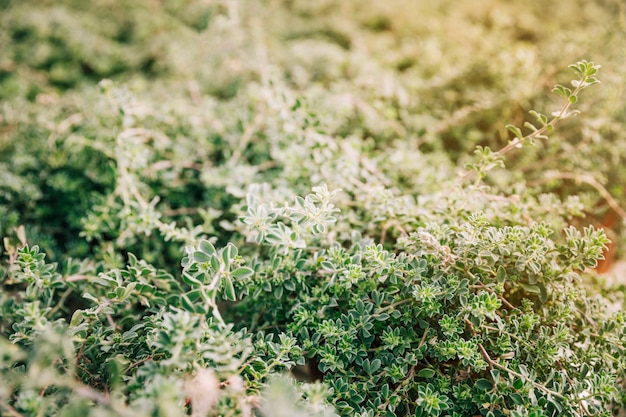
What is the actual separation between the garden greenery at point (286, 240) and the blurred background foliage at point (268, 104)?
2 cm

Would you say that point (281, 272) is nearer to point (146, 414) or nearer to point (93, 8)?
point (146, 414)

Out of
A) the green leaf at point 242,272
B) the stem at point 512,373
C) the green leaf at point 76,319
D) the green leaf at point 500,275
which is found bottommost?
the stem at point 512,373

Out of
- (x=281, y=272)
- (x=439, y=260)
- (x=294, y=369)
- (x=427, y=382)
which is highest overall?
(x=439, y=260)

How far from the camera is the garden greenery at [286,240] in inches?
53.1

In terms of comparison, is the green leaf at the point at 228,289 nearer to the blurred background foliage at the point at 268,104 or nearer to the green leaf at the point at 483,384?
the blurred background foliage at the point at 268,104

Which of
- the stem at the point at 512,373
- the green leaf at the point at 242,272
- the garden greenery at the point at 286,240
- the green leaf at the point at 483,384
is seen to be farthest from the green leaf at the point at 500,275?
the green leaf at the point at 242,272

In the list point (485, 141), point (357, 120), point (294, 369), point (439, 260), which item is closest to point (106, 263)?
point (294, 369)

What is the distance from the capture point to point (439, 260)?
5.04ft

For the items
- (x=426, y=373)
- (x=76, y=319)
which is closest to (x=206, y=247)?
(x=76, y=319)

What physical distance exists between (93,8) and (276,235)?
356 centimetres

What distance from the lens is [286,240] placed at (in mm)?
1459

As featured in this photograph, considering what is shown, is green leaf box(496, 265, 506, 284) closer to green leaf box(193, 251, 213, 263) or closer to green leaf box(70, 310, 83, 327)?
green leaf box(193, 251, 213, 263)

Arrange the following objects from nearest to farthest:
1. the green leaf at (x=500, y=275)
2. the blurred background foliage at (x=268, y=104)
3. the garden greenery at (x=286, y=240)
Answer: the garden greenery at (x=286, y=240), the green leaf at (x=500, y=275), the blurred background foliage at (x=268, y=104)

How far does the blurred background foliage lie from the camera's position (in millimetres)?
2178
